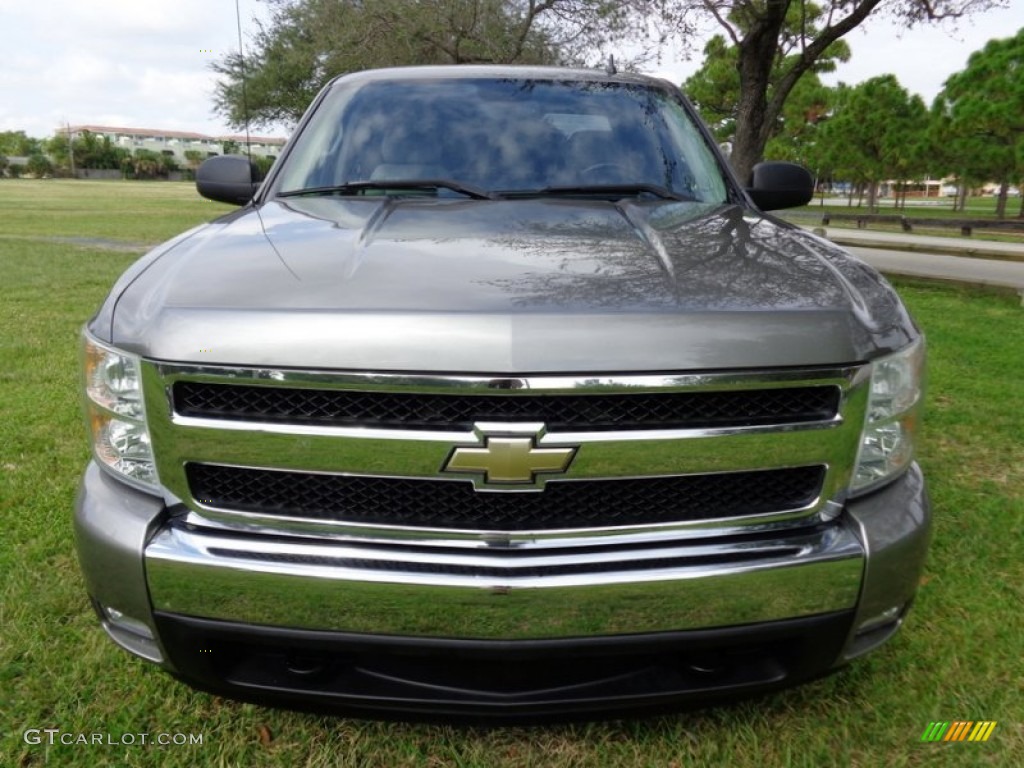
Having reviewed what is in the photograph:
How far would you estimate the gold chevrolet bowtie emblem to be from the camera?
150 cm

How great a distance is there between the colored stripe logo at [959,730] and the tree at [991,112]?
3181 cm

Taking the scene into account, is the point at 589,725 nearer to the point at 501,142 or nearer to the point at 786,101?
the point at 501,142

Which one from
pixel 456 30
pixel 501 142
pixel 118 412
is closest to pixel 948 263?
pixel 456 30

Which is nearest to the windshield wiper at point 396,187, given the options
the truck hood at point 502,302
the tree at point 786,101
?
the truck hood at point 502,302

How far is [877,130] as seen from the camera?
3769 centimetres

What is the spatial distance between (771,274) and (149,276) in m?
1.43

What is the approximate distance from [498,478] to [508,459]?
1.7 inches

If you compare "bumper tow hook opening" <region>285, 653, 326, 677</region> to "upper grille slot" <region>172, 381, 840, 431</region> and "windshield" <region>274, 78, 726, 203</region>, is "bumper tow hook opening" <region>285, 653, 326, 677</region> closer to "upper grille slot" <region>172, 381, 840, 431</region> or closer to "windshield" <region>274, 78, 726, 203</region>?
"upper grille slot" <region>172, 381, 840, 431</region>

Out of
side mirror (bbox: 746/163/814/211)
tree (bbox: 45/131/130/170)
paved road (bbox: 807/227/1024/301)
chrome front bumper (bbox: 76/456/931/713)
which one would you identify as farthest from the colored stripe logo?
tree (bbox: 45/131/130/170)

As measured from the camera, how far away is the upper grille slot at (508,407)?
1513mm

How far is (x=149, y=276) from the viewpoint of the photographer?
5.98 feet

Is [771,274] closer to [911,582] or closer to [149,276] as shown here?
[911,582]

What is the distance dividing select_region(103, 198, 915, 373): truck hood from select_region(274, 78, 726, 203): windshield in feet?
2.09

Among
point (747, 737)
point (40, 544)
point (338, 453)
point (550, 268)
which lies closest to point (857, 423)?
point (550, 268)
